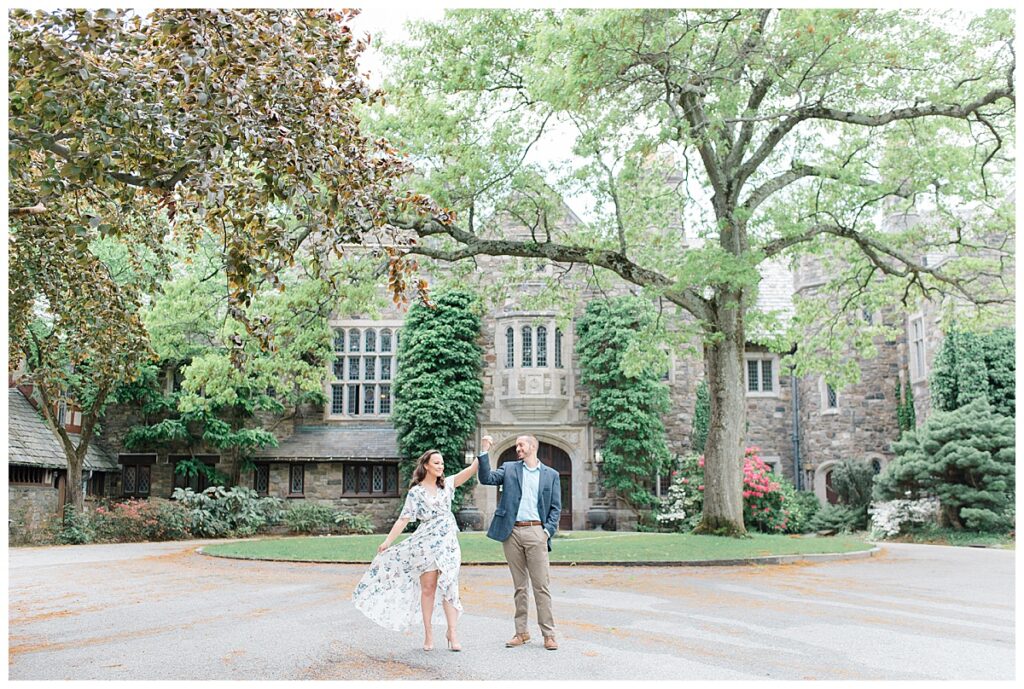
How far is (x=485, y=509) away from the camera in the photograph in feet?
82.9

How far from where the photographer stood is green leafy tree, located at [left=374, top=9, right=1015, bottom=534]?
14078 mm

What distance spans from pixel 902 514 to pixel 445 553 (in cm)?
1752

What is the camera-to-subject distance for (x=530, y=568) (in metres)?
6.95

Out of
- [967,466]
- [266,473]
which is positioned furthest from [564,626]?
[266,473]

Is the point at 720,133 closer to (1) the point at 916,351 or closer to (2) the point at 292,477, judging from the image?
(1) the point at 916,351

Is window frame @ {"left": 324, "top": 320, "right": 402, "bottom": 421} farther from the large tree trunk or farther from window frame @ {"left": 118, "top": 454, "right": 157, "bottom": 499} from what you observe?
the large tree trunk

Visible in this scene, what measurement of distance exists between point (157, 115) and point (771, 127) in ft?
46.5

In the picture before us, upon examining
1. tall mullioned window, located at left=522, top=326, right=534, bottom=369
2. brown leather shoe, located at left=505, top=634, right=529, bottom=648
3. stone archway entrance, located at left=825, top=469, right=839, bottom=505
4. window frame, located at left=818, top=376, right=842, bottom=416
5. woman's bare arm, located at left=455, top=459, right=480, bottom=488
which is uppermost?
tall mullioned window, located at left=522, top=326, right=534, bottom=369

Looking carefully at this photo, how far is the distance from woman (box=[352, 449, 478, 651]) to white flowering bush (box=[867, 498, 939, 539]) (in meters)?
17.3

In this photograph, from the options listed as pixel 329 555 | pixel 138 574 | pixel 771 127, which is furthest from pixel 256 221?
pixel 771 127

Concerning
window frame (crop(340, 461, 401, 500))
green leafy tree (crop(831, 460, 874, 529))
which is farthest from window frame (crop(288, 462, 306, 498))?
green leafy tree (crop(831, 460, 874, 529))

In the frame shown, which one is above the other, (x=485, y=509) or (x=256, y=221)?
(x=256, y=221)

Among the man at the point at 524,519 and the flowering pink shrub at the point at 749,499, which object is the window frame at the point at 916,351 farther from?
the man at the point at 524,519

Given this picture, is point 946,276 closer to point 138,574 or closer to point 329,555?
point 329,555
